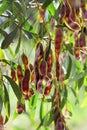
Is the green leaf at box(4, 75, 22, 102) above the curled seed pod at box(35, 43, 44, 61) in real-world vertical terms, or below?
below

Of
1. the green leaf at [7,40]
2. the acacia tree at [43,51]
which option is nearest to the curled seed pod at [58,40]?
the acacia tree at [43,51]

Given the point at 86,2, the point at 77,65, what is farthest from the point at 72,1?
the point at 77,65

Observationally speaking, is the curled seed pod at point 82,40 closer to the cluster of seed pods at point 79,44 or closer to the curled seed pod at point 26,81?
the cluster of seed pods at point 79,44

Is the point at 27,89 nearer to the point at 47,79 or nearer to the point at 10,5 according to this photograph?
the point at 47,79

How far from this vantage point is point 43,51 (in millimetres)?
688

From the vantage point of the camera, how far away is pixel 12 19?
76cm

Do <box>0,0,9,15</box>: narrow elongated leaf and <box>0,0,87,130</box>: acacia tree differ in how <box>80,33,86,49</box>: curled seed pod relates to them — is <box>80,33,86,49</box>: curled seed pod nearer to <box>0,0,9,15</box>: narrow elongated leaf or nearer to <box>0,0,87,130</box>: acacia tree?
<box>0,0,87,130</box>: acacia tree

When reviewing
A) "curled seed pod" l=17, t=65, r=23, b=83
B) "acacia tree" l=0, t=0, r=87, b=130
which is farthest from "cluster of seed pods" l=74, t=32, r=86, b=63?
"curled seed pod" l=17, t=65, r=23, b=83

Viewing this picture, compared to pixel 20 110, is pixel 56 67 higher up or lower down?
higher up

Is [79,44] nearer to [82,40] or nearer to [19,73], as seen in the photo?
[82,40]

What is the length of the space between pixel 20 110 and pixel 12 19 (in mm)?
169

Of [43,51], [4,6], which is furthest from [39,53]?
[4,6]

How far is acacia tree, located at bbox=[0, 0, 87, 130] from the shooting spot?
659 millimetres

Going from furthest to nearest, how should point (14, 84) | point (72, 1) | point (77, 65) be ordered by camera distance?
point (77, 65) < point (14, 84) < point (72, 1)
